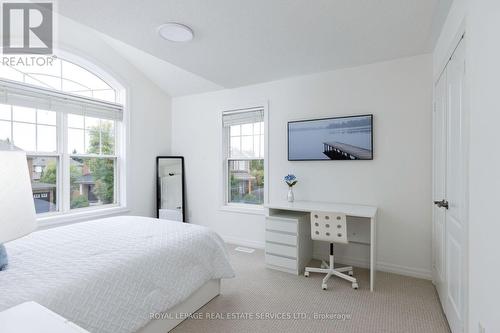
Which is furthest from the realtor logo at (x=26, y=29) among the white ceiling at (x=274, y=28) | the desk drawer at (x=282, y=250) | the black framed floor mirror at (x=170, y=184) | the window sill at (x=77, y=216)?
the desk drawer at (x=282, y=250)

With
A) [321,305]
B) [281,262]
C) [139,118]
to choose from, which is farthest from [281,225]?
[139,118]

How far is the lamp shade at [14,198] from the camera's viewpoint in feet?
2.25

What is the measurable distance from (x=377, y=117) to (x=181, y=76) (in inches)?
117

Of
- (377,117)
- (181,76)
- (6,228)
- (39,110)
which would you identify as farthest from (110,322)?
(181,76)

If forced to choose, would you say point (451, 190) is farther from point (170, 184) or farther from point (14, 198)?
point (170, 184)

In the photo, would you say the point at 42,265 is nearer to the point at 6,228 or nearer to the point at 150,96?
the point at 6,228

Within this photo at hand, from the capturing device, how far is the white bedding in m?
1.34

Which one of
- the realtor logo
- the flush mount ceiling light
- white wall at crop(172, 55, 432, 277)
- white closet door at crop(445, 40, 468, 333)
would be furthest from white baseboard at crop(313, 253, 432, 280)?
the realtor logo

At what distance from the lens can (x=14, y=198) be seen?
0.71m

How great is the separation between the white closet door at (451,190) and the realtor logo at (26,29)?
12.9ft

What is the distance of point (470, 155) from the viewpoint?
1492 mm

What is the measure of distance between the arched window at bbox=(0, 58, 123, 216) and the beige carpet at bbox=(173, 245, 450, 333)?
248 centimetres

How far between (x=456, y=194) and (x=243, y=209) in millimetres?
2774

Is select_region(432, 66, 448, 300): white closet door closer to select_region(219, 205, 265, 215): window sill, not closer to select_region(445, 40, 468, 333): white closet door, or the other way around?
select_region(445, 40, 468, 333): white closet door
